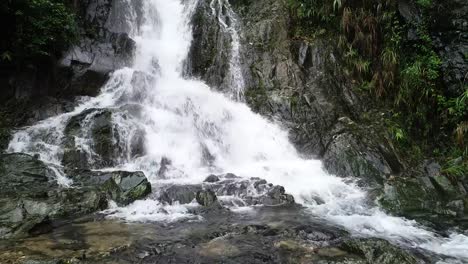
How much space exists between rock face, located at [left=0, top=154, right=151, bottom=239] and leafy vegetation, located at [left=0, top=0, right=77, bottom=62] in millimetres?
3710

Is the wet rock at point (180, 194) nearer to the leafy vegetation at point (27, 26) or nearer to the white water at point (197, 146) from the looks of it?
the white water at point (197, 146)

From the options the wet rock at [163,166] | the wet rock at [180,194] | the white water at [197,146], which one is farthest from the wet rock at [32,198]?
the wet rock at [163,166]

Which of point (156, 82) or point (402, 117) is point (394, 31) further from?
point (156, 82)

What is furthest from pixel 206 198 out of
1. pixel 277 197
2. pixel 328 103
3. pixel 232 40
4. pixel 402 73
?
pixel 232 40

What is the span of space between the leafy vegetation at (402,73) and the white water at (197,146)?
3.32 metres

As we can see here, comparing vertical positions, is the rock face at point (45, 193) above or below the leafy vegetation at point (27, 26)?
below

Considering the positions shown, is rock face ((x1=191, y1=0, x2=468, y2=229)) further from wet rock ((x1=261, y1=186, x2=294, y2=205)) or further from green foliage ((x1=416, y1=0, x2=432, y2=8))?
wet rock ((x1=261, y1=186, x2=294, y2=205))

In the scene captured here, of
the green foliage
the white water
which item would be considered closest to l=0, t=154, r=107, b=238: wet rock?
the white water

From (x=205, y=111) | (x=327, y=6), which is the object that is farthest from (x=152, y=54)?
(x=327, y=6)

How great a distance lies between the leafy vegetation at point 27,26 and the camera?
430 inches

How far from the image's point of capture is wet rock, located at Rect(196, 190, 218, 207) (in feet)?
27.5

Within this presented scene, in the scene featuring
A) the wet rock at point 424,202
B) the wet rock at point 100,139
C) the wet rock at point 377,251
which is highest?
the wet rock at point 100,139

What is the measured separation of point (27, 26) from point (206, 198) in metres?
7.70

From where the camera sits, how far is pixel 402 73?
39.3ft
